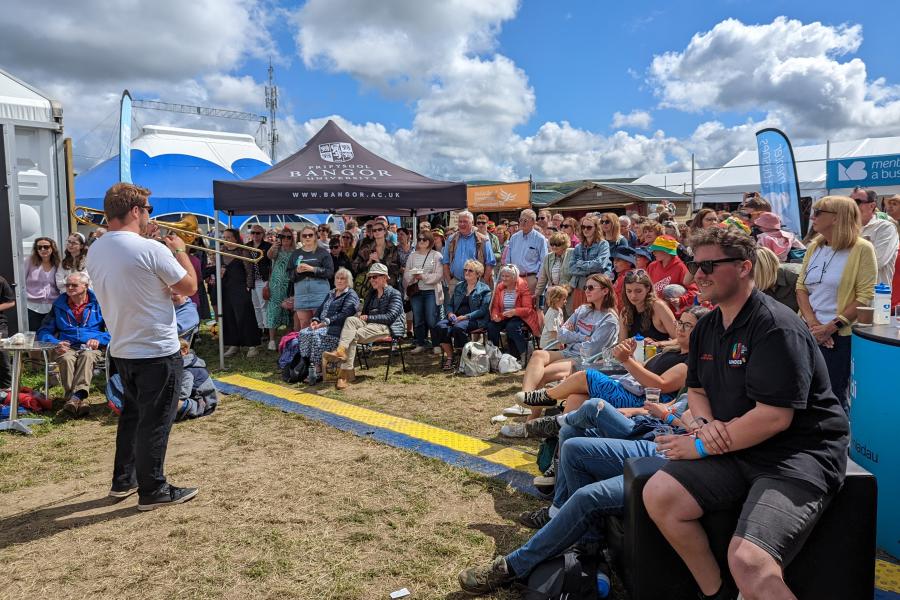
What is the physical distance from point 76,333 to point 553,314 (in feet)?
16.5

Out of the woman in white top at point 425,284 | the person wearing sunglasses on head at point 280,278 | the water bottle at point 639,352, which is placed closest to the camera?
the water bottle at point 639,352

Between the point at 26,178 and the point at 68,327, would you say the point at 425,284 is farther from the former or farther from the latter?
the point at 26,178

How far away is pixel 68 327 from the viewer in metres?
6.30

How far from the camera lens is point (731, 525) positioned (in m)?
2.22

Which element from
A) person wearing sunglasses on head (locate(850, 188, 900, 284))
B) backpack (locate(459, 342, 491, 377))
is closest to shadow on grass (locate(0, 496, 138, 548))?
backpack (locate(459, 342, 491, 377))

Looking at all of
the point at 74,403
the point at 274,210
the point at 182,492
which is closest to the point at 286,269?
the point at 274,210

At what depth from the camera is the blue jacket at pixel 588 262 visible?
21.4ft

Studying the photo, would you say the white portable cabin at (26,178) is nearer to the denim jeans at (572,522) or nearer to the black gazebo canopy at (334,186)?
the black gazebo canopy at (334,186)

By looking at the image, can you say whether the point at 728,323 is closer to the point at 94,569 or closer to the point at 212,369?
the point at 94,569

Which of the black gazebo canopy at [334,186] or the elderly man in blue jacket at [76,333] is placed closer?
the elderly man in blue jacket at [76,333]

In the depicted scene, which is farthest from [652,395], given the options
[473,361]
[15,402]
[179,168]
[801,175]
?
[179,168]

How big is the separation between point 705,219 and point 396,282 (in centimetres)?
438

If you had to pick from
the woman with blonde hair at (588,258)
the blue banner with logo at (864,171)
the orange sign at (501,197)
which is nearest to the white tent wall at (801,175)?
the blue banner with logo at (864,171)

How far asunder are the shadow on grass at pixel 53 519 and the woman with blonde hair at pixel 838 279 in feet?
15.0
